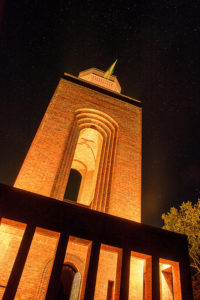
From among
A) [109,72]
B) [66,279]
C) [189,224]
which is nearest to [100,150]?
[66,279]

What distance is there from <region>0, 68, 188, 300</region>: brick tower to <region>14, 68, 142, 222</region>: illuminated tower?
0.12ft

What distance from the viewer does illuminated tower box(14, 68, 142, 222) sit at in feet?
24.2

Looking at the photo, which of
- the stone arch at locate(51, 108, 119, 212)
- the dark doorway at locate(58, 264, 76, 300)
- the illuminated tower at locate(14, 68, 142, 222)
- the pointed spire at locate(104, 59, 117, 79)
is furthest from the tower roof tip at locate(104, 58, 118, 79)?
the dark doorway at locate(58, 264, 76, 300)

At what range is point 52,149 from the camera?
798cm

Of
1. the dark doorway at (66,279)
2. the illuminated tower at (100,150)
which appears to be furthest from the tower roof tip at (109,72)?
the dark doorway at (66,279)

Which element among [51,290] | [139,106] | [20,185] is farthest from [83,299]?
[139,106]

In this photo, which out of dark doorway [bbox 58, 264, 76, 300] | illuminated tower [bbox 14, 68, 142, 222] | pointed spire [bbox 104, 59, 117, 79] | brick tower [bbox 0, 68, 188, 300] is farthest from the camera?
pointed spire [bbox 104, 59, 117, 79]

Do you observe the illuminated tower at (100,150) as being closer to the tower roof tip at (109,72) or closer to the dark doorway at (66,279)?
the dark doorway at (66,279)

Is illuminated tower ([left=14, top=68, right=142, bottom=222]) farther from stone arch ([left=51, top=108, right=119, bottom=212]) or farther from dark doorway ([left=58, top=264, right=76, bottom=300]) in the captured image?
dark doorway ([left=58, top=264, right=76, bottom=300])

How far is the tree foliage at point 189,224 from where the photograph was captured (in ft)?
55.3

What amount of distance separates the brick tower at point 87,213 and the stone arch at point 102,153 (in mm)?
38

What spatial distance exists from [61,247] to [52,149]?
5.41 meters

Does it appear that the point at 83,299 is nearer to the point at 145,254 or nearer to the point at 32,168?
the point at 145,254

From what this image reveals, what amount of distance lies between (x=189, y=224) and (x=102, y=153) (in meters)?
13.7
